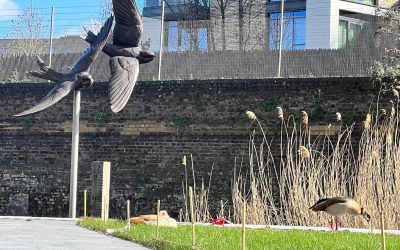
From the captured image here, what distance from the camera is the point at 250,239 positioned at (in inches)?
440

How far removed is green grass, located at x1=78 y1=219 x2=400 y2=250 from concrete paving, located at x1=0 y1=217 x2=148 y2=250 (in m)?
0.30

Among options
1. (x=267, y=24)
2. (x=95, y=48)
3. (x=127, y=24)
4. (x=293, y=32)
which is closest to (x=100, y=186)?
(x=95, y=48)

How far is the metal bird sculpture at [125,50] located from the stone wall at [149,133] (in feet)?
13.2

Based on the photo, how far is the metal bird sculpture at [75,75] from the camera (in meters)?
17.0

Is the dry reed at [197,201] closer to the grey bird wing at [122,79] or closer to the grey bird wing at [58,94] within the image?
the grey bird wing at [122,79]

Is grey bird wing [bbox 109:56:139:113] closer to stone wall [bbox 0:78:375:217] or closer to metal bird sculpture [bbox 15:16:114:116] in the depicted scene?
metal bird sculpture [bbox 15:16:114:116]

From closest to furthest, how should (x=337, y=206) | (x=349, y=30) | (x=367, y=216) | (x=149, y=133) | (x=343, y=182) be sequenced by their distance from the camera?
(x=337, y=206)
(x=367, y=216)
(x=343, y=182)
(x=149, y=133)
(x=349, y=30)

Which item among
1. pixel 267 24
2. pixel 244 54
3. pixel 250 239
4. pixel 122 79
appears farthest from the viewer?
pixel 267 24

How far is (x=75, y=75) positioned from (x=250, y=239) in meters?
7.39

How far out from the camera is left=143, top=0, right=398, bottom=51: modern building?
30703 mm

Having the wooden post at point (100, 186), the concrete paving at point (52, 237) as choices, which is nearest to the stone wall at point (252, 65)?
the wooden post at point (100, 186)

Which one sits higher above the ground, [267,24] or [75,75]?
[267,24]

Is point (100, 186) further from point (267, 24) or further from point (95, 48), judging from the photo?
point (267, 24)

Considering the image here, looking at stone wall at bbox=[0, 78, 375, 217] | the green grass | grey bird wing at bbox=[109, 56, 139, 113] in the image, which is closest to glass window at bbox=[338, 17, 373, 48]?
stone wall at bbox=[0, 78, 375, 217]
